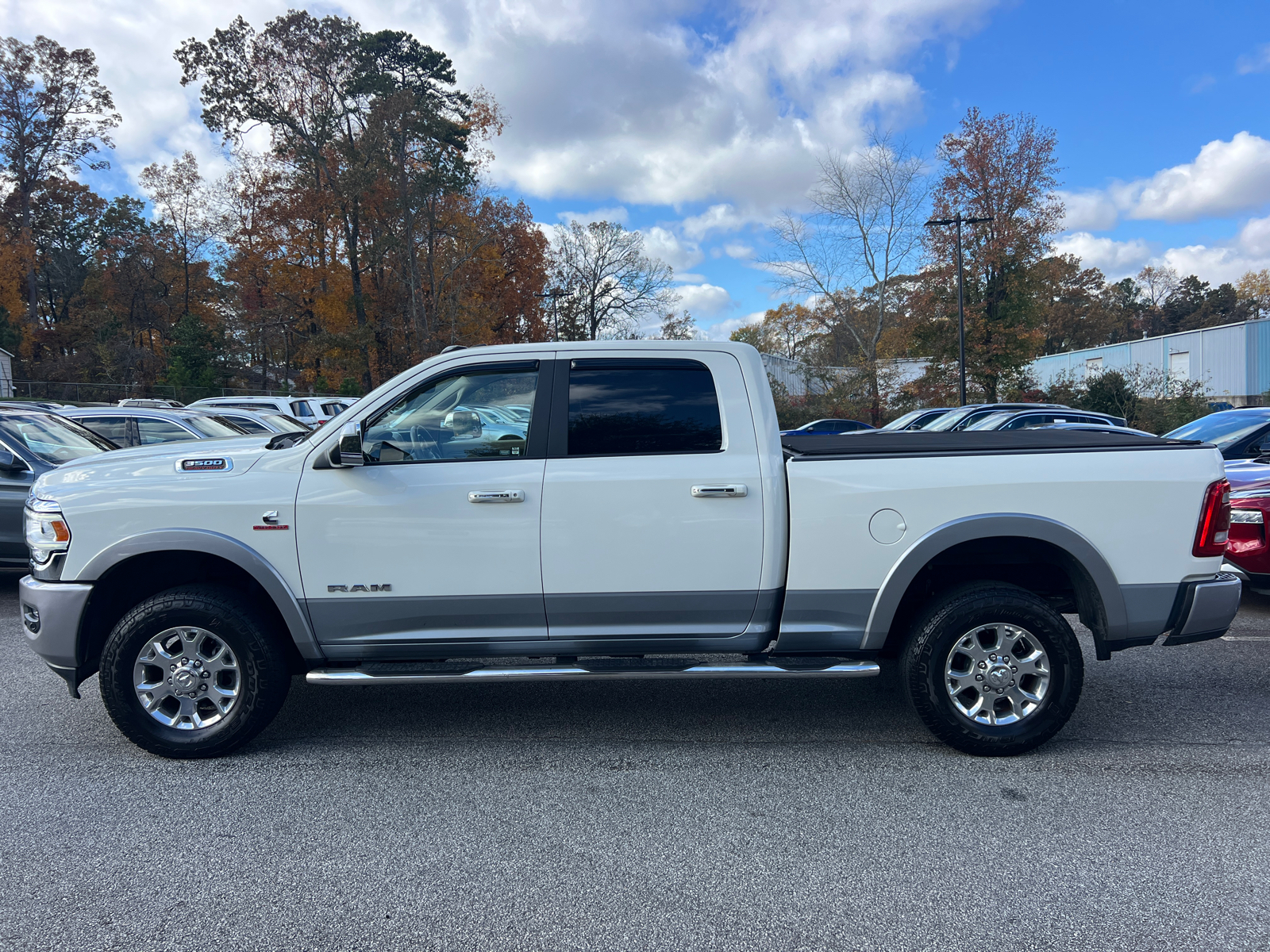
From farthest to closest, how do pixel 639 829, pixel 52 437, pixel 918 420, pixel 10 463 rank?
pixel 918 420
pixel 52 437
pixel 10 463
pixel 639 829

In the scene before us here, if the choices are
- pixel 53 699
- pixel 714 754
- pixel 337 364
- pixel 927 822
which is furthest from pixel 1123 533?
pixel 337 364

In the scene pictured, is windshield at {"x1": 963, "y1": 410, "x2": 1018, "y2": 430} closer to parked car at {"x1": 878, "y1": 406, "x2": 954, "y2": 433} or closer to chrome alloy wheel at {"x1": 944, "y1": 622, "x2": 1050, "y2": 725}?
parked car at {"x1": 878, "y1": 406, "x2": 954, "y2": 433}

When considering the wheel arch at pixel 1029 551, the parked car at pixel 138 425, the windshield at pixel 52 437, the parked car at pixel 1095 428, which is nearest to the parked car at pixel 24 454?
the windshield at pixel 52 437

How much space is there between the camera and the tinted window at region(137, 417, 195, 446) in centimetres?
1027

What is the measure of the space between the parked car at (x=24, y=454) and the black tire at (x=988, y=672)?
708cm

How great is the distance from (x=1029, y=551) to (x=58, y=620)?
16.1 feet

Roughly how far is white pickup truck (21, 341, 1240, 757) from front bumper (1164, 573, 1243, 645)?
1cm

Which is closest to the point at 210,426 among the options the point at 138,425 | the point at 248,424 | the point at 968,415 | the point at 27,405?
the point at 138,425

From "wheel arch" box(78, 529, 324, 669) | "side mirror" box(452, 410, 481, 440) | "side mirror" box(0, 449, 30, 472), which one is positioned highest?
"side mirror" box(452, 410, 481, 440)

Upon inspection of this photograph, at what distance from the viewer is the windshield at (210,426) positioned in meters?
10.6

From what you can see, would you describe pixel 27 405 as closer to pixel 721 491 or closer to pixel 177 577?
pixel 177 577

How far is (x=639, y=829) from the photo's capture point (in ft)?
11.5

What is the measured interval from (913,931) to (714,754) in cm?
156

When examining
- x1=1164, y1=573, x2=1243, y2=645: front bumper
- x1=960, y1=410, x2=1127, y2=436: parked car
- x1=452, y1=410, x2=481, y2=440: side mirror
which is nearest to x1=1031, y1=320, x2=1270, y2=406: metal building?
x1=960, y1=410, x2=1127, y2=436: parked car
